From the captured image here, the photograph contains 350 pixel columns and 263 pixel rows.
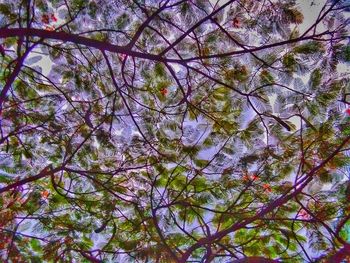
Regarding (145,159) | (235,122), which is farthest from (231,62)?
(145,159)

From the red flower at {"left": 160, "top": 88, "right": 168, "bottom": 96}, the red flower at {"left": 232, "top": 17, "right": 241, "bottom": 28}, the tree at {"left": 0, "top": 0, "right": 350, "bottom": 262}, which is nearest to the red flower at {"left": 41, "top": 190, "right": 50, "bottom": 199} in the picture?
the tree at {"left": 0, "top": 0, "right": 350, "bottom": 262}

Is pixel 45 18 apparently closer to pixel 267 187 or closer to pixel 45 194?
pixel 45 194

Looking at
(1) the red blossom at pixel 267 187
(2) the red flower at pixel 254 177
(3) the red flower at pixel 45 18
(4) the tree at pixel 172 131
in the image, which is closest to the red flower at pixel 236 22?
(4) the tree at pixel 172 131

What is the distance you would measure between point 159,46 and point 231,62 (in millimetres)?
771

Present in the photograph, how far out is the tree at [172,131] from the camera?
3.49 m

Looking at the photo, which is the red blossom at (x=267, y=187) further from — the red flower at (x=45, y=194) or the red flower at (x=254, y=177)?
the red flower at (x=45, y=194)

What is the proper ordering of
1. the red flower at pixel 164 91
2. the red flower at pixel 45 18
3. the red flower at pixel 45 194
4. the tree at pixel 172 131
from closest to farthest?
the tree at pixel 172 131 < the red flower at pixel 45 18 < the red flower at pixel 164 91 < the red flower at pixel 45 194

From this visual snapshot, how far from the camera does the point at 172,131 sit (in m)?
4.15

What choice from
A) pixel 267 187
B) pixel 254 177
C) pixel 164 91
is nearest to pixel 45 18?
pixel 164 91

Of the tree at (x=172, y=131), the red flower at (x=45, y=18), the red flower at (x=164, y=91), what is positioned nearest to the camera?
the tree at (x=172, y=131)

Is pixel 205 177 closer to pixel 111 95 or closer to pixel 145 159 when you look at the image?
pixel 145 159

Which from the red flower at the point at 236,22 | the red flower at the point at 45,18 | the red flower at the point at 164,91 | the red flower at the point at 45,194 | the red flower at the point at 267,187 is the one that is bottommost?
the red flower at the point at 267,187

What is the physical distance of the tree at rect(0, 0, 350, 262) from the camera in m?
3.49

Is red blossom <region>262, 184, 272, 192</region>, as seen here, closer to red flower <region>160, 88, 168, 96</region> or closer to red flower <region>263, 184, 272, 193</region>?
red flower <region>263, 184, 272, 193</region>
